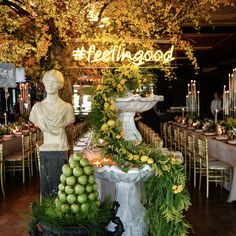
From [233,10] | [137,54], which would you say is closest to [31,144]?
[137,54]

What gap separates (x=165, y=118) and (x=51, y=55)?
11.8 meters

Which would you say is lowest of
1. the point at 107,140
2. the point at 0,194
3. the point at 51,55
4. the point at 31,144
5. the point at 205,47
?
the point at 0,194

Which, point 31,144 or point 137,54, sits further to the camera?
point 31,144

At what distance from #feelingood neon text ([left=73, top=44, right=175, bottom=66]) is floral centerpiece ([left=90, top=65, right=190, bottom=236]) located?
3.19 meters

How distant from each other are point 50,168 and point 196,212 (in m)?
2.05

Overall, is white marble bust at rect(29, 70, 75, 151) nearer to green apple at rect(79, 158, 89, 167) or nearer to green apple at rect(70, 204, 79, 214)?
green apple at rect(79, 158, 89, 167)

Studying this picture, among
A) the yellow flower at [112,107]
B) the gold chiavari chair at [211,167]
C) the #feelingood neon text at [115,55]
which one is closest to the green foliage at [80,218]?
the yellow flower at [112,107]

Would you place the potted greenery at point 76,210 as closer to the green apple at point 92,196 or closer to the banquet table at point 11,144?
the green apple at point 92,196

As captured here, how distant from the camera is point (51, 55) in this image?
595 centimetres

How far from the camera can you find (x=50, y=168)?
4.29m

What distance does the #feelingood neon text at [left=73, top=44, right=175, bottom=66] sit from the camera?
22.3 ft

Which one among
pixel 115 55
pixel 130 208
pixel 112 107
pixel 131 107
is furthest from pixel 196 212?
pixel 115 55

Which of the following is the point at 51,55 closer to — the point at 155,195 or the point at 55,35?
the point at 55,35

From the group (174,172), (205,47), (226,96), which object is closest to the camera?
(174,172)
